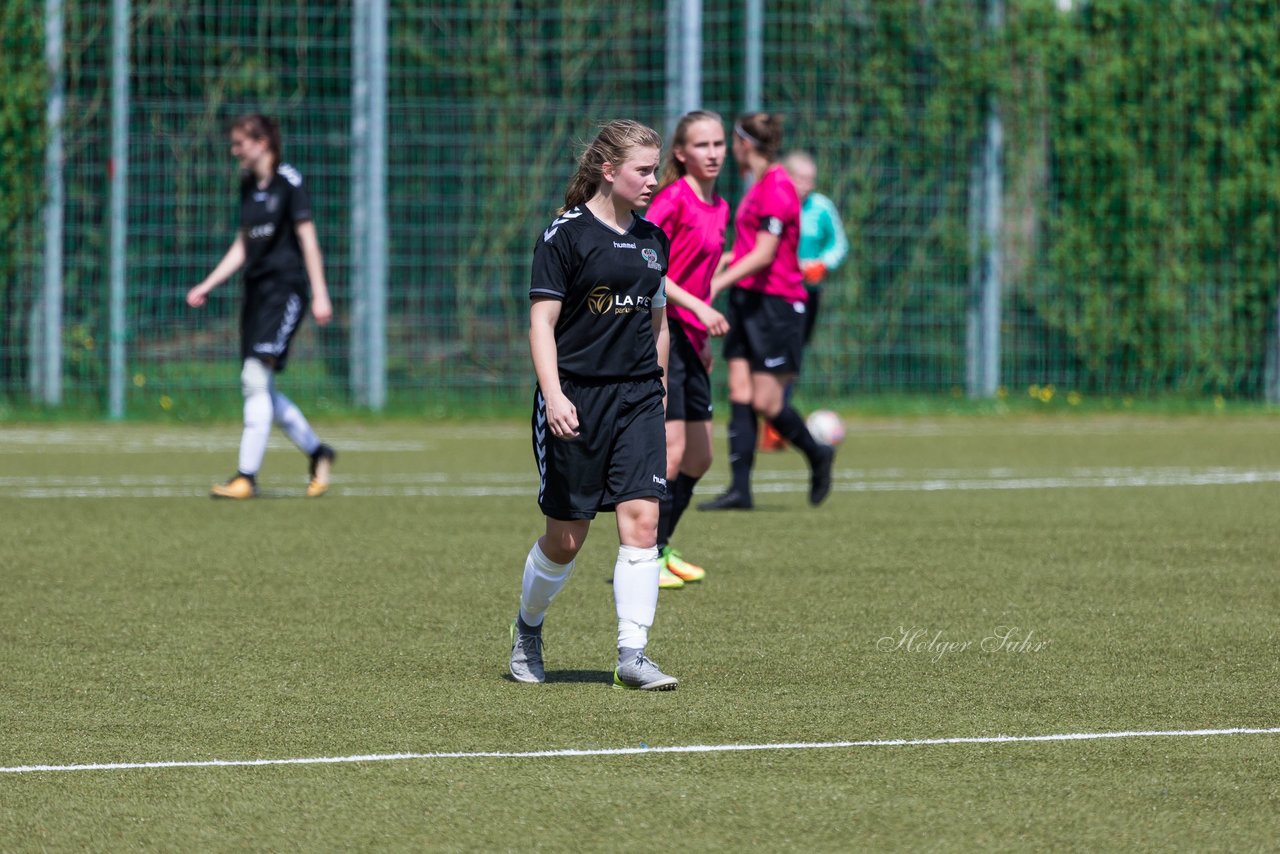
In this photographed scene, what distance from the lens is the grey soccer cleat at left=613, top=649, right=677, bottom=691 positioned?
5.68 meters

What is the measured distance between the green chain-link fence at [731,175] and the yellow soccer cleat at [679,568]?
422 inches

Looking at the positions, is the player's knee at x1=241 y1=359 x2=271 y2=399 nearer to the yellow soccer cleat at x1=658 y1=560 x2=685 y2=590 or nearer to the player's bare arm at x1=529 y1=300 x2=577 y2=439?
the yellow soccer cleat at x1=658 y1=560 x2=685 y2=590

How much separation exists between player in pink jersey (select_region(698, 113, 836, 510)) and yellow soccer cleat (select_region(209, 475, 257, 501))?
8.08 ft

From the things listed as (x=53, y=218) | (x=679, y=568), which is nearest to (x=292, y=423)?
(x=679, y=568)

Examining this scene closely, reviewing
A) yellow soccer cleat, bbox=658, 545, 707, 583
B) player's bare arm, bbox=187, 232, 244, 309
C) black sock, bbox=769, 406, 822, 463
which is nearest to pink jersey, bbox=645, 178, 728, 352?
yellow soccer cleat, bbox=658, 545, 707, 583

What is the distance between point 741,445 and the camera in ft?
36.1

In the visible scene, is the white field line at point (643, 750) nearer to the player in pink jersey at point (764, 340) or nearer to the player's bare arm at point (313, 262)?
the player in pink jersey at point (764, 340)

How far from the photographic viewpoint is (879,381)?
19500 millimetres

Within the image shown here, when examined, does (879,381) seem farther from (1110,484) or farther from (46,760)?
(46,760)

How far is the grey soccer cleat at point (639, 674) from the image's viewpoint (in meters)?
5.68

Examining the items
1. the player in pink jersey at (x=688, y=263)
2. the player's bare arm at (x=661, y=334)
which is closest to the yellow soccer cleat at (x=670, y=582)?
the player in pink jersey at (x=688, y=263)

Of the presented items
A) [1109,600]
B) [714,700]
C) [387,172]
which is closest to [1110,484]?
[1109,600]

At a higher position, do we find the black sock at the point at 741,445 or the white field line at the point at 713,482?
the black sock at the point at 741,445

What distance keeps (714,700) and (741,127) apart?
4.88 meters
